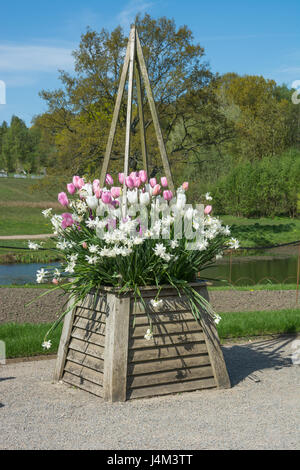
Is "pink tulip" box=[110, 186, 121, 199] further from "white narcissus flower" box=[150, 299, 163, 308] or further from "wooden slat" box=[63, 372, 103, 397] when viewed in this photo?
"wooden slat" box=[63, 372, 103, 397]

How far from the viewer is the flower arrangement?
4.32 m

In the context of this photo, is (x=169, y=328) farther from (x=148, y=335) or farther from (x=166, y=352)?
(x=148, y=335)

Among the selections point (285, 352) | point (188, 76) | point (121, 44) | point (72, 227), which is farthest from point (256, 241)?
point (72, 227)

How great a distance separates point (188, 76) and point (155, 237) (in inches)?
722

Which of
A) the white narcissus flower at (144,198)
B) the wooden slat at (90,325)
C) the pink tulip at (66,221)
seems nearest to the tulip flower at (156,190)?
the white narcissus flower at (144,198)

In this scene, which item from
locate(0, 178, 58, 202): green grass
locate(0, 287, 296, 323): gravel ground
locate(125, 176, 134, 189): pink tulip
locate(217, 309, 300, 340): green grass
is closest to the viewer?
locate(125, 176, 134, 189): pink tulip

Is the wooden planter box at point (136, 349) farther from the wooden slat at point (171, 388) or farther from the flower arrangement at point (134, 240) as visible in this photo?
the flower arrangement at point (134, 240)

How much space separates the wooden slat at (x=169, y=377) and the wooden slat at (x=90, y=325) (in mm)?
470

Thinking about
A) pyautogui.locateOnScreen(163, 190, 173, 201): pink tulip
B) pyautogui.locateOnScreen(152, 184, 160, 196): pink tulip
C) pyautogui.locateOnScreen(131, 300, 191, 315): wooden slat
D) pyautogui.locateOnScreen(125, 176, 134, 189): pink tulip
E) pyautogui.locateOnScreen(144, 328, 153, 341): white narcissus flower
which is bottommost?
pyautogui.locateOnScreen(144, 328, 153, 341): white narcissus flower

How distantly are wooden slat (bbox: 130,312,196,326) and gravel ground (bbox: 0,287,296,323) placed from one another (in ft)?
12.0

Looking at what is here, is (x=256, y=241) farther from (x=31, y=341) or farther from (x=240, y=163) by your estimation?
(x=31, y=341)

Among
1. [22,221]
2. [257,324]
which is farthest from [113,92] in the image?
[257,324]

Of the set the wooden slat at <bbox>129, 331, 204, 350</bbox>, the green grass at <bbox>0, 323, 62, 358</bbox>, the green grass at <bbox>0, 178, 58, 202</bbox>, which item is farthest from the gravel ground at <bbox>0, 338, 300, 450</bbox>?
the green grass at <bbox>0, 178, 58, 202</bbox>

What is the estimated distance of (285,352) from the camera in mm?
6199
